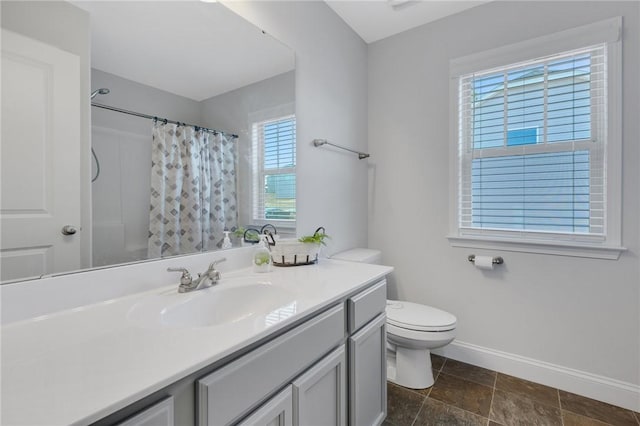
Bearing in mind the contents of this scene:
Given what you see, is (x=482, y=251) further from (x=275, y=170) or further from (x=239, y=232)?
(x=239, y=232)

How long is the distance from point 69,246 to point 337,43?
2035mm

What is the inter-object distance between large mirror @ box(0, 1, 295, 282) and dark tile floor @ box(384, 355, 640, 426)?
138cm

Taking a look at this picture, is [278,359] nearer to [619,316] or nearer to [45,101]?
[45,101]

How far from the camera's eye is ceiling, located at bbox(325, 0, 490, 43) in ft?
6.72

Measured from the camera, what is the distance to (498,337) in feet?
6.73

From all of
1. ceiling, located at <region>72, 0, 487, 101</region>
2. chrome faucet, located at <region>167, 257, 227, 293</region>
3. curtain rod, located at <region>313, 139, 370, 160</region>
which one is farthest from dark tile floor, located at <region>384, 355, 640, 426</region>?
ceiling, located at <region>72, 0, 487, 101</region>

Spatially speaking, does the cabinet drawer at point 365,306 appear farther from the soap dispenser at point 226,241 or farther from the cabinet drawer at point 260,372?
the soap dispenser at point 226,241

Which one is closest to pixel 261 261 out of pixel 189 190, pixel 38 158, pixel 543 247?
pixel 189 190

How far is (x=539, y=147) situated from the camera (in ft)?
6.27

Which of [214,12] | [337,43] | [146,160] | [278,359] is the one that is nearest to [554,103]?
[337,43]

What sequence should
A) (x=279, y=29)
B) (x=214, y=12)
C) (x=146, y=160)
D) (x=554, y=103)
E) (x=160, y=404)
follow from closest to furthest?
(x=160, y=404) → (x=146, y=160) → (x=214, y=12) → (x=279, y=29) → (x=554, y=103)

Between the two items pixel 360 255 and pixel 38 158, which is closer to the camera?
pixel 38 158

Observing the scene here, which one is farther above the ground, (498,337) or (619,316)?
(619,316)

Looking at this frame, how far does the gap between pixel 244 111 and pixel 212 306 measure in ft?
3.12
